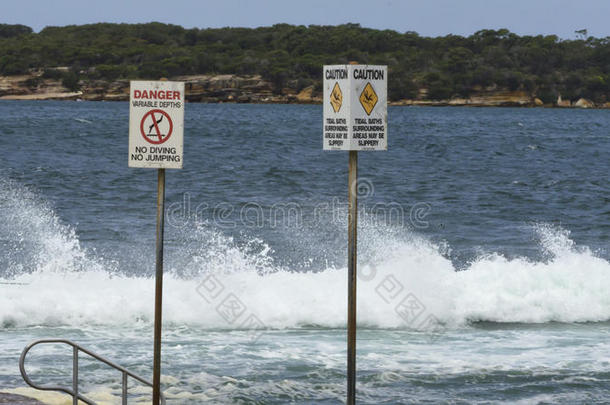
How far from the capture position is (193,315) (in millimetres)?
15289

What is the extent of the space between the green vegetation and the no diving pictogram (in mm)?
113532

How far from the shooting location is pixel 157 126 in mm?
8672

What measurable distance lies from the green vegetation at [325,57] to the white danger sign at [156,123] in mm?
113522

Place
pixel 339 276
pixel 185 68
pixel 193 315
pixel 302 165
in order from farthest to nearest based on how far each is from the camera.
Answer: pixel 185 68 → pixel 302 165 → pixel 339 276 → pixel 193 315

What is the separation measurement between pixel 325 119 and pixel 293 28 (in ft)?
467

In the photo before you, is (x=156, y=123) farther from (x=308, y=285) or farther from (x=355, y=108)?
(x=308, y=285)

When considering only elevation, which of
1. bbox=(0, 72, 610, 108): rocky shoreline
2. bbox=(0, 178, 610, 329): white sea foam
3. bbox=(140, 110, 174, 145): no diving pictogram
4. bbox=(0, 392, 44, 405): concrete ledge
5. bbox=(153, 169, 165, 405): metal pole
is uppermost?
bbox=(0, 72, 610, 108): rocky shoreline

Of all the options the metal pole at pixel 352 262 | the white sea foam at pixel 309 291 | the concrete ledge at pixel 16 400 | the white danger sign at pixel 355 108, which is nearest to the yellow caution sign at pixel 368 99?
the white danger sign at pixel 355 108

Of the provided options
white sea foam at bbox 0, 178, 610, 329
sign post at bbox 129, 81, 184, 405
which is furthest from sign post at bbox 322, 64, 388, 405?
white sea foam at bbox 0, 178, 610, 329

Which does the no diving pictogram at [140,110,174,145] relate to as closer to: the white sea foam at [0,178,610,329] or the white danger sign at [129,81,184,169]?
the white danger sign at [129,81,184,169]

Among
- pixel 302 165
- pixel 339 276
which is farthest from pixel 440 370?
pixel 302 165

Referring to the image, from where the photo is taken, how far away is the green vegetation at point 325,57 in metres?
128

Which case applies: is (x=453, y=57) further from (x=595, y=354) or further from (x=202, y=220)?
(x=595, y=354)

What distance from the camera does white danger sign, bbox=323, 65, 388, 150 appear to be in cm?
878
